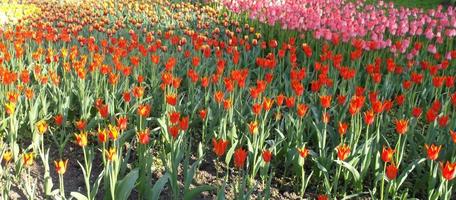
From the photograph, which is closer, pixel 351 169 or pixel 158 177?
pixel 351 169

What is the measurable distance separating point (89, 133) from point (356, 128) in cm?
207

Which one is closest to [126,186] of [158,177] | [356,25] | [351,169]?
[158,177]

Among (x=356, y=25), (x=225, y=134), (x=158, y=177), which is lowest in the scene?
(x=158, y=177)

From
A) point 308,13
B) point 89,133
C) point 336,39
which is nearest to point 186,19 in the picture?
point 308,13

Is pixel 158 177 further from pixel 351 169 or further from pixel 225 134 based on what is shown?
pixel 351 169

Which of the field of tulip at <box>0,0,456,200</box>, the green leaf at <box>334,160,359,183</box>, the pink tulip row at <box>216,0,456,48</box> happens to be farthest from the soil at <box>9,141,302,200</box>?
the pink tulip row at <box>216,0,456,48</box>

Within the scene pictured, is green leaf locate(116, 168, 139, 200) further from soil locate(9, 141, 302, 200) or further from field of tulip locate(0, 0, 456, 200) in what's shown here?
soil locate(9, 141, 302, 200)

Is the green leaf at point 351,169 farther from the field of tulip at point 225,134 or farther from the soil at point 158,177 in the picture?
the soil at point 158,177

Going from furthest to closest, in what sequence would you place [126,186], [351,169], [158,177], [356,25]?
1. [356,25]
2. [158,177]
3. [351,169]
4. [126,186]

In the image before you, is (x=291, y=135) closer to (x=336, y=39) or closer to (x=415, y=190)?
(x=415, y=190)

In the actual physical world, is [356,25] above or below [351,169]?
above

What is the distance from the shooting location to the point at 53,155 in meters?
3.84

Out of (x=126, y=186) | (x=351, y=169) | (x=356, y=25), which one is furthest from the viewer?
(x=356, y=25)

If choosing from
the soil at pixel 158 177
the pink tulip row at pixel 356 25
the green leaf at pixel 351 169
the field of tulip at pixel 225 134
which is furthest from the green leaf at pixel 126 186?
the pink tulip row at pixel 356 25
